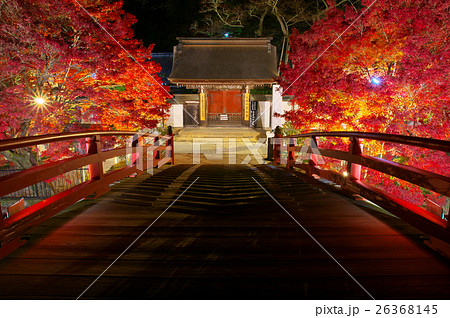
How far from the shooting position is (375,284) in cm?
193

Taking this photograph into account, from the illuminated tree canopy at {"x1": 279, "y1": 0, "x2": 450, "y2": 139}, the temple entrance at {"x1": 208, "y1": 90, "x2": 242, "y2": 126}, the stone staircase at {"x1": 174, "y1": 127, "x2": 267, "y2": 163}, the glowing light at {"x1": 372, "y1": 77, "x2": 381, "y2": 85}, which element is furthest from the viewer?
the temple entrance at {"x1": 208, "y1": 90, "x2": 242, "y2": 126}

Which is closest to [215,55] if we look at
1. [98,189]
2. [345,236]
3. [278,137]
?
[278,137]

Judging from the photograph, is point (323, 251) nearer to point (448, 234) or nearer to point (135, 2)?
point (448, 234)

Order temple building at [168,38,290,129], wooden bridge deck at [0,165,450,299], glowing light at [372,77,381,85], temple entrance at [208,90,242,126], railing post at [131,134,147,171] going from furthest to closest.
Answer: temple entrance at [208,90,242,126] < temple building at [168,38,290,129] < glowing light at [372,77,381,85] < railing post at [131,134,147,171] < wooden bridge deck at [0,165,450,299]

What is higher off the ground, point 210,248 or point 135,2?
point 135,2

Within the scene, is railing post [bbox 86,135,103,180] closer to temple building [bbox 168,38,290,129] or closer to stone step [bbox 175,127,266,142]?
stone step [bbox 175,127,266,142]

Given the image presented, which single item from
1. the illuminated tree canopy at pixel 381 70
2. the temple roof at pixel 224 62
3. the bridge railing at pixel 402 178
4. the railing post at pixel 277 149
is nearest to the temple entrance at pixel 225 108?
the temple roof at pixel 224 62

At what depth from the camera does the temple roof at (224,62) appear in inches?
693

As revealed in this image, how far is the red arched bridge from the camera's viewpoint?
191 centimetres

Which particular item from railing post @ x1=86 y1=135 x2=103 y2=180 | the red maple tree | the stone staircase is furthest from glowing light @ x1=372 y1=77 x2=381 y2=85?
the red maple tree

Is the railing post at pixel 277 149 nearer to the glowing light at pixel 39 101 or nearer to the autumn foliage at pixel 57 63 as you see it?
the autumn foliage at pixel 57 63

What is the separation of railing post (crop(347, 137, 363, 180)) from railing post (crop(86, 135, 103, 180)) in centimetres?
366

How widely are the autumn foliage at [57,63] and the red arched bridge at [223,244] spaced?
4.58 metres

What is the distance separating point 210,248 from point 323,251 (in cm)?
104
